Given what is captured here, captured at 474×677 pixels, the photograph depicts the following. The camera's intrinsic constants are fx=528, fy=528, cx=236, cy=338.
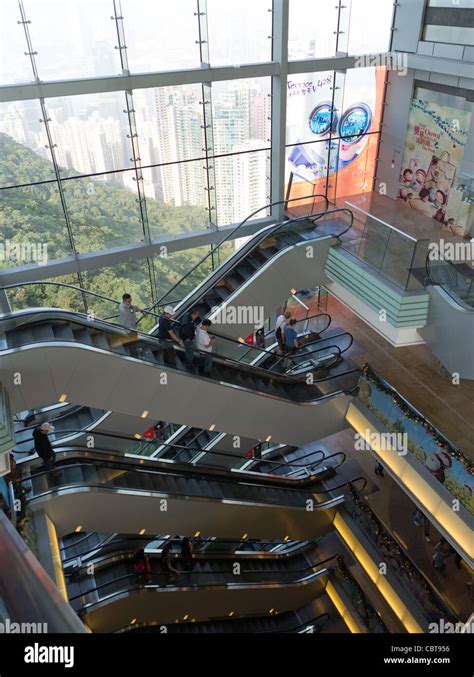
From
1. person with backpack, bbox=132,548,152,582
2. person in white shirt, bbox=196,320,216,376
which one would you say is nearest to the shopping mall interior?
person in white shirt, bbox=196,320,216,376

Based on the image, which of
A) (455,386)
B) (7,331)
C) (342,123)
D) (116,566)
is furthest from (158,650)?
(342,123)

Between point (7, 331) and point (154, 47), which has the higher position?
point (154, 47)

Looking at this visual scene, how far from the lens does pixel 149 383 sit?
9141 millimetres

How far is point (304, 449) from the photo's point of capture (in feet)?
Answer: 49.9

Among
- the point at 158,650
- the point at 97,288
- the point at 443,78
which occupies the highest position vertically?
the point at 158,650

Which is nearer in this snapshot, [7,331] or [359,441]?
[7,331]

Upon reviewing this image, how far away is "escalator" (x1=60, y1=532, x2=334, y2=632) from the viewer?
9742 mm

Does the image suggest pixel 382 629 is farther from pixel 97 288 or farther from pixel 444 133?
pixel 444 133

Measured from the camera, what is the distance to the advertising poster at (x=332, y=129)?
13.9m

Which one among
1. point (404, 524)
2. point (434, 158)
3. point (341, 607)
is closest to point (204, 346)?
point (404, 524)

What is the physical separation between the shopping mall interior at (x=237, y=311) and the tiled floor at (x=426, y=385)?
0.19 feet

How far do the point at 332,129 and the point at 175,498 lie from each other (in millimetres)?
10715

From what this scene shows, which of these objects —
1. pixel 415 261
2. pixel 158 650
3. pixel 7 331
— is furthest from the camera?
pixel 415 261

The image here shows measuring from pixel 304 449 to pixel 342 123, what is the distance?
30.4 ft
